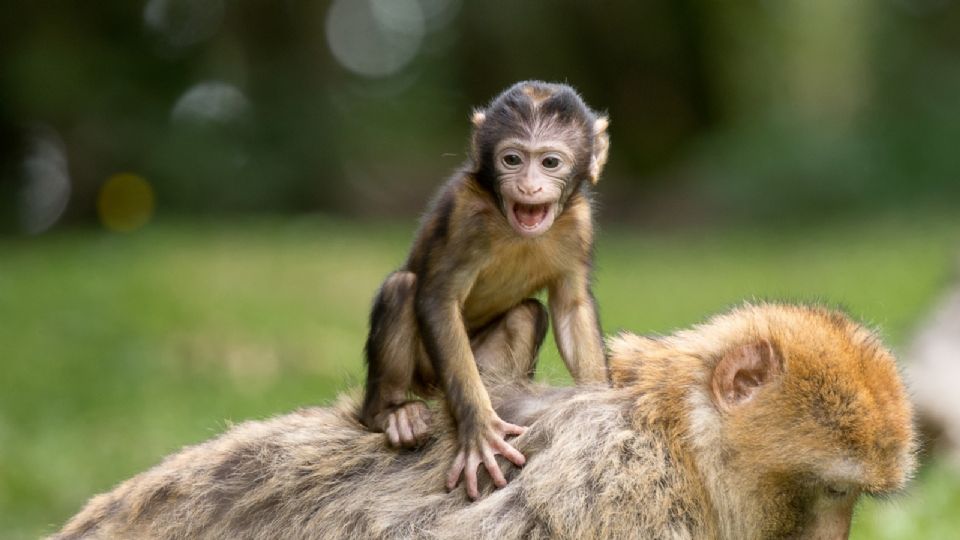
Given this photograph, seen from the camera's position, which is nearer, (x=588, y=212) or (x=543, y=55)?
(x=588, y=212)

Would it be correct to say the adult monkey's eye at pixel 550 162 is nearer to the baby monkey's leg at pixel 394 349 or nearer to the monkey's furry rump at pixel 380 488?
the baby monkey's leg at pixel 394 349

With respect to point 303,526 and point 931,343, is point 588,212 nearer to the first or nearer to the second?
point 303,526

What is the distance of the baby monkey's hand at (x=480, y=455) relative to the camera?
470cm

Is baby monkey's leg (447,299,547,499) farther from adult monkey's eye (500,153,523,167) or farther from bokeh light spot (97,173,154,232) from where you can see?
bokeh light spot (97,173,154,232)

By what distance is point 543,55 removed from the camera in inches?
1053

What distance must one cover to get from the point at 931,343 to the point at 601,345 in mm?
5182

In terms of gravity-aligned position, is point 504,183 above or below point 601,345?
above

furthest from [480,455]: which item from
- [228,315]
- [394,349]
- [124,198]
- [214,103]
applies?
[214,103]

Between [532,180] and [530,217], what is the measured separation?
145mm

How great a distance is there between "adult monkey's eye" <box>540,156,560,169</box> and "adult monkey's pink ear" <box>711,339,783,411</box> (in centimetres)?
123

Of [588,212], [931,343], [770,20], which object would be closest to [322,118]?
[770,20]

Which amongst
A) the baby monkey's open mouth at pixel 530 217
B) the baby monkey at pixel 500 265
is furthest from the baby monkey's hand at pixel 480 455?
the baby monkey's open mouth at pixel 530 217

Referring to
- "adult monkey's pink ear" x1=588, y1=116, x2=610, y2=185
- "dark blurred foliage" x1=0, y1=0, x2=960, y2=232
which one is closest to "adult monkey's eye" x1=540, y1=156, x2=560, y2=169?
"adult monkey's pink ear" x1=588, y1=116, x2=610, y2=185

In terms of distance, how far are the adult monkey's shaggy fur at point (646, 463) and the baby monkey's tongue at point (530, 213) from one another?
0.66 m
